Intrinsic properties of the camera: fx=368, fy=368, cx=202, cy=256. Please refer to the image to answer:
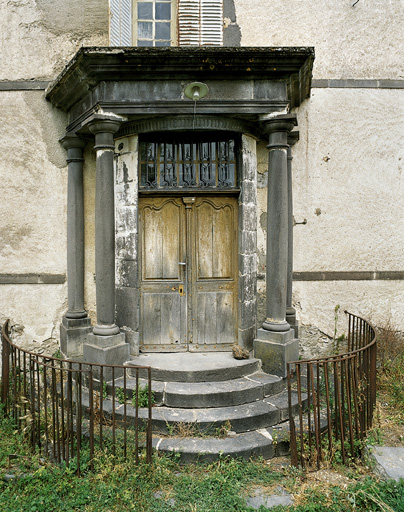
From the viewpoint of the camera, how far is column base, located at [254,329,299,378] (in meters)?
4.72

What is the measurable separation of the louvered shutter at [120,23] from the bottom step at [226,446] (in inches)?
202

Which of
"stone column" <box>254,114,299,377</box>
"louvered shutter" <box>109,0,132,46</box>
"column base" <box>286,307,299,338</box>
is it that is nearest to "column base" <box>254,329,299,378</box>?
"stone column" <box>254,114,299,377</box>


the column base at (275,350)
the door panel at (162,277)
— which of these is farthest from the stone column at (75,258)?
the column base at (275,350)

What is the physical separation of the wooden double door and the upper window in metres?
2.22

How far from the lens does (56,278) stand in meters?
5.75

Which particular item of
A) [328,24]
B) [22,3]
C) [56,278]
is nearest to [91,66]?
[22,3]

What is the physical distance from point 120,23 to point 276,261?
396 cm

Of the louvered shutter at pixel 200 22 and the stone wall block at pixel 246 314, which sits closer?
the louvered shutter at pixel 200 22

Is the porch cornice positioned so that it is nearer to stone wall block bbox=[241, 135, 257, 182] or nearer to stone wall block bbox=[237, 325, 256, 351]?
stone wall block bbox=[241, 135, 257, 182]

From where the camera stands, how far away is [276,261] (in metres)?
4.92

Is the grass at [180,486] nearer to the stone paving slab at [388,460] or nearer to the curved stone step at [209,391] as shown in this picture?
the stone paving slab at [388,460]

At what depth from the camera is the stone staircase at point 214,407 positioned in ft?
12.1

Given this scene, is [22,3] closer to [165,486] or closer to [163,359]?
[163,359]

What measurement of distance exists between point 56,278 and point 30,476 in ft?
10.0
